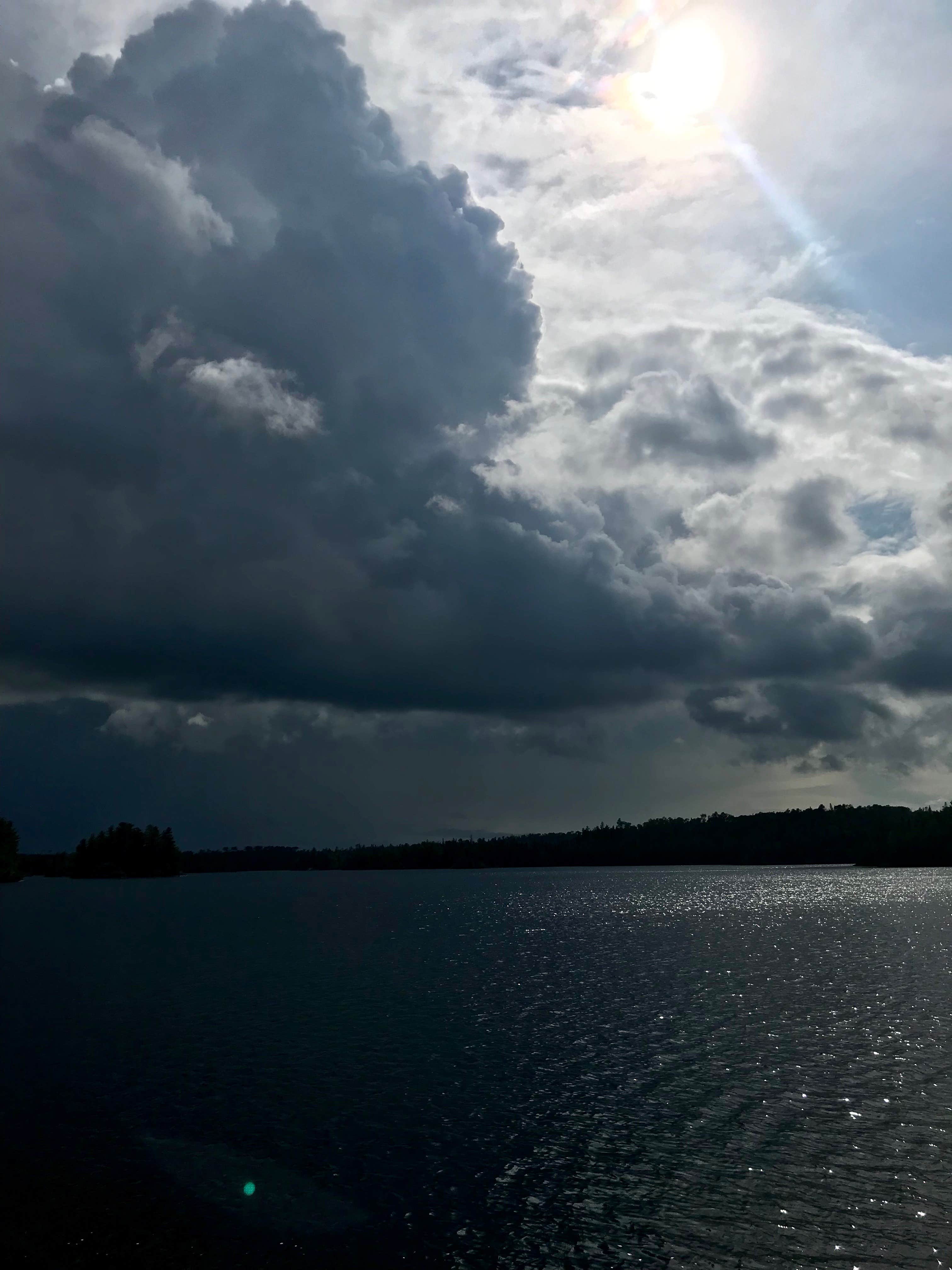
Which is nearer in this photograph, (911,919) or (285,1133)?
(285,1133)

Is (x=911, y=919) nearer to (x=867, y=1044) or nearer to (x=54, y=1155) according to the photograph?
(x=867, y=1044)

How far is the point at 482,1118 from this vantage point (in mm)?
44219

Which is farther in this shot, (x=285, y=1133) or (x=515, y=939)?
(x=515, y=939)

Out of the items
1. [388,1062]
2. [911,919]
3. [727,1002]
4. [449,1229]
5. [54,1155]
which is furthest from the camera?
[911,919]

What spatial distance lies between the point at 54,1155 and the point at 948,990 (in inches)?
2663

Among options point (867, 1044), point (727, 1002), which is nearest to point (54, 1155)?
point (867, 1044)

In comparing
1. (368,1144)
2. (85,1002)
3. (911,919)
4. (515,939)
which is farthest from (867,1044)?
(911,919)

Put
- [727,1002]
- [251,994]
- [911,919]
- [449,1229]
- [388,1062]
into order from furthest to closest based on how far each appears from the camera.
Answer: [911,919] → [251,994] → [727,1002] → [388,1062] → [449,1229]

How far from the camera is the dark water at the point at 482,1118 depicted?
31.2 metres

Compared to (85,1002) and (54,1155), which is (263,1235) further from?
(85,1002)

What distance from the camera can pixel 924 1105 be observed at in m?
44.2

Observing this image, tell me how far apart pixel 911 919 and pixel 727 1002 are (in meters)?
88.5

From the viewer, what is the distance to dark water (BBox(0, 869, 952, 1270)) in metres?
31.2

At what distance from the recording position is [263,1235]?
1249 inches
